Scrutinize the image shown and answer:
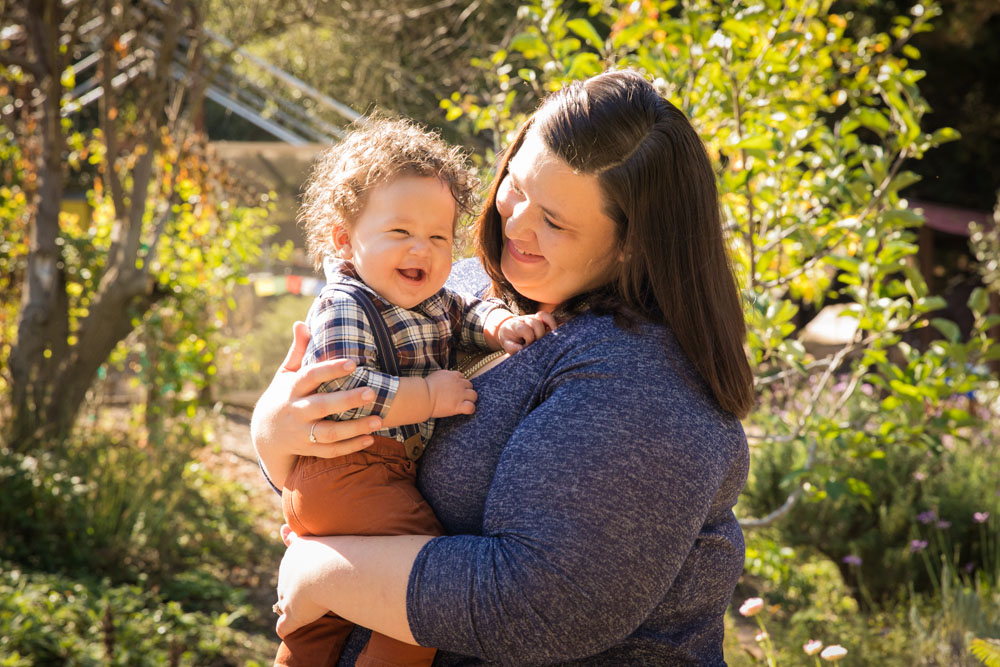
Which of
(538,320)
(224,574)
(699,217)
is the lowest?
(224,574)

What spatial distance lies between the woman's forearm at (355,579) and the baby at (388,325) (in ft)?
0.17

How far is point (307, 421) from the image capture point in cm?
153

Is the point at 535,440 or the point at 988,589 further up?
the point at 535,440

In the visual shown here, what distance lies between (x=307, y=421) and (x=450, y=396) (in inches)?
9.7

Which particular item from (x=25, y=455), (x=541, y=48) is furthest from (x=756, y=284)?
(x=25, y=455)

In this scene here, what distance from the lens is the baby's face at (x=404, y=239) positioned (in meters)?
1.70

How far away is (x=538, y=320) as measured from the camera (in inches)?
63.2

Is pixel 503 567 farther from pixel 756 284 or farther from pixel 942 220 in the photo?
pixel 942 220

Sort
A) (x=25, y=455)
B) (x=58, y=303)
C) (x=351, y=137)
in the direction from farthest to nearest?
(x=58, y=303) → (x=25, y=455) → (x=351, y=137)

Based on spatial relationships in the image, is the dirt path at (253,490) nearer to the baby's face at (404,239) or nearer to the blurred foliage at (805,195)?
the blurred foliage at (805,195)

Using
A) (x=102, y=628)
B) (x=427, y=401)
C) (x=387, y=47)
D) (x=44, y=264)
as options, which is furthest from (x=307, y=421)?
(x=387, y=47)

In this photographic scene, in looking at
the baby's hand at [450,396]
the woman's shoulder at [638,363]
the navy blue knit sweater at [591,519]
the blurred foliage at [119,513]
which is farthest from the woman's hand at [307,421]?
the blurred foliage at [119,513]

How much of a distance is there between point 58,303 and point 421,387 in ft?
14.2

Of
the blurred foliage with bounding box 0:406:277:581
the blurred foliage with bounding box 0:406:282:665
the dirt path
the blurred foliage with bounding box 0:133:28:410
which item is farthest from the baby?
the blurred foliage with bounding box 0:133:28:410
